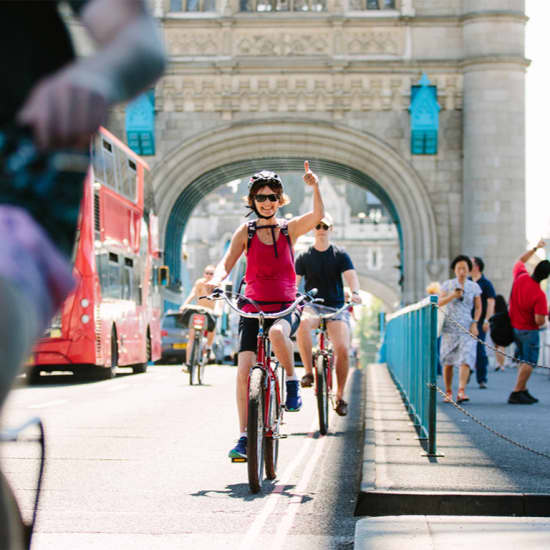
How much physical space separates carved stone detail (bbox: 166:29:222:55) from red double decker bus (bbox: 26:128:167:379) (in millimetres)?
9318

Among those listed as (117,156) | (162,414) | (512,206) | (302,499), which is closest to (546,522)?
(302,499)

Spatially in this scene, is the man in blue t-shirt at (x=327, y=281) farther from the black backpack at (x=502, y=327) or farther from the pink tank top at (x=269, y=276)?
the black backpack at (x=502, y=327)

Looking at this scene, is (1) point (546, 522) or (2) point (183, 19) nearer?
(1) point (546, 522)

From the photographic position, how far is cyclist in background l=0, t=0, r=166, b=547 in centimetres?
199

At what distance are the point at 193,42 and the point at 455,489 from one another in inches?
1068

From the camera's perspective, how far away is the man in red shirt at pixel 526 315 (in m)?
12.4

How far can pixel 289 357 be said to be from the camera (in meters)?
6.66

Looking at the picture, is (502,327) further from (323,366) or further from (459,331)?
(323,366)

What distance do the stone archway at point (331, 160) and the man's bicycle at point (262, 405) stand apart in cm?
2474

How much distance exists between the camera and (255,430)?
19.5 feet

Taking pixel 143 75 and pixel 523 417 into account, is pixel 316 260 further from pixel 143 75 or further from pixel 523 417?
pixel 143 75

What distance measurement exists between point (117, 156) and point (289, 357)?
12.3m

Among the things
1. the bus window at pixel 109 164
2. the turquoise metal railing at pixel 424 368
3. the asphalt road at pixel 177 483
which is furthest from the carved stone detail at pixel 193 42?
the turquoise metal railing at pixel 424 368

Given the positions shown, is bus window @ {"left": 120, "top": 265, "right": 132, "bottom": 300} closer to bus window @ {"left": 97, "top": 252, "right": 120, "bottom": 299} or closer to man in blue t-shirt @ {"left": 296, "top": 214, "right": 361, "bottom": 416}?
bus window @ {"left": 97, "top": 252, "right": 120, "bottom": 299}
